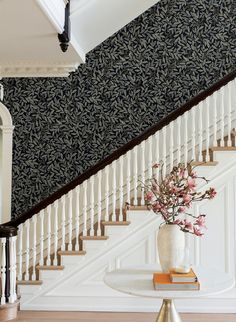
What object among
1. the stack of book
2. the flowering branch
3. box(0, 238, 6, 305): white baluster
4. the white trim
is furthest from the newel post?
the stack of book

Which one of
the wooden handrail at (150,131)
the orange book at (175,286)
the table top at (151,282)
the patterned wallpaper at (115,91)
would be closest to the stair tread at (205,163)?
the wooden handrail at (150,131)

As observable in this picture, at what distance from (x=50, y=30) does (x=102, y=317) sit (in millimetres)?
3091

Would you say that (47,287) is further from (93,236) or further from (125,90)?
(125,90)

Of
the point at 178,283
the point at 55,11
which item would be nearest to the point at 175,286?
the point at 178,283

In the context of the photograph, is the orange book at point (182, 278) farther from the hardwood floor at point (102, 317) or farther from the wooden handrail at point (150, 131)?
the wooden handrail at point (150, 131)

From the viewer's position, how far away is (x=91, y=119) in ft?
21.9

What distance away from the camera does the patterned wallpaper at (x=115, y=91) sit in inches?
261

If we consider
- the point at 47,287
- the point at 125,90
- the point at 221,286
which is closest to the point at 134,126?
the point at 125,90

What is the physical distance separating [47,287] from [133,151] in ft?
6.09

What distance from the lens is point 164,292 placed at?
3.15m

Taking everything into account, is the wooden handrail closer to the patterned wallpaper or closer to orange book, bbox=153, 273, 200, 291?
the patterned wallpaper

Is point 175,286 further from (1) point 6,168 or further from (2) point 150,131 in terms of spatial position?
(1) point 6,168

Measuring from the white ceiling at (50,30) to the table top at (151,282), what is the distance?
2.38 metres

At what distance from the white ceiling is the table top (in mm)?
2377
